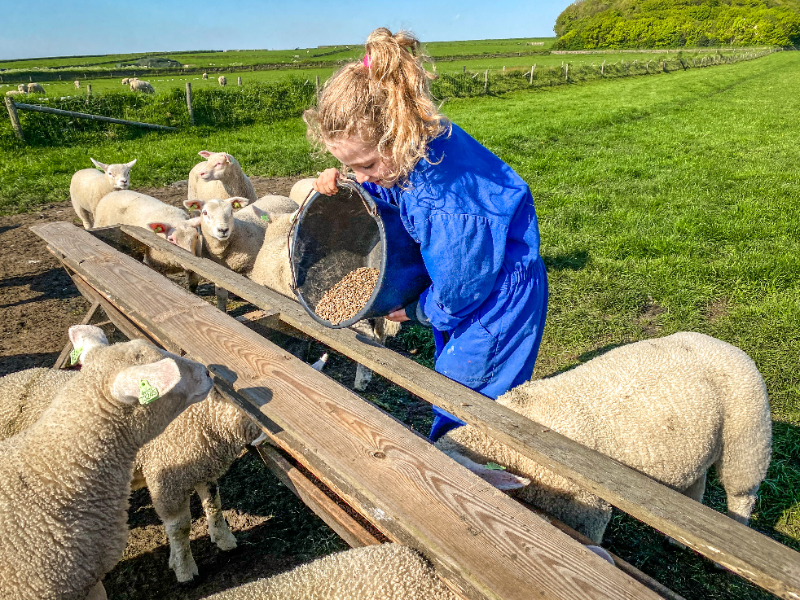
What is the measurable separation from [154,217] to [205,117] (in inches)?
487

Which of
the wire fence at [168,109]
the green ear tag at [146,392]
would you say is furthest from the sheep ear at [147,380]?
the wire fence at [168,109]

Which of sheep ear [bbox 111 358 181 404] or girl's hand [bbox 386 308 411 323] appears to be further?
girl's hand [bbox 386 308 411 323]

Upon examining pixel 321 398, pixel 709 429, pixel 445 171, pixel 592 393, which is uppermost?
pixel 445 171

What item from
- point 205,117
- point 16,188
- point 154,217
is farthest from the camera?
point 205,117

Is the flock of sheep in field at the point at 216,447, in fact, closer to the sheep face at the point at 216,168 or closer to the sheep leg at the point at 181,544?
the sheep leg at the point at 181,544

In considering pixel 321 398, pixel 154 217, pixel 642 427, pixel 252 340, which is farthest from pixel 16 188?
pixel 642 427

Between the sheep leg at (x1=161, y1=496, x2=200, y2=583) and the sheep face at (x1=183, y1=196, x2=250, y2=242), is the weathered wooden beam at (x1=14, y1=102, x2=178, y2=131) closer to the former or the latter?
the sheep face at (x1=183, y1=196, x2=250, y2=242)

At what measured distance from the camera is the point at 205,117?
1688 cm

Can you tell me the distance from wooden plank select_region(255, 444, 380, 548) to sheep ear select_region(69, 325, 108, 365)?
90 cm

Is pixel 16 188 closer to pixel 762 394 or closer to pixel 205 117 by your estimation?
pixel 205 117

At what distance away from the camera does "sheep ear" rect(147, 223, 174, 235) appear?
18.0ft

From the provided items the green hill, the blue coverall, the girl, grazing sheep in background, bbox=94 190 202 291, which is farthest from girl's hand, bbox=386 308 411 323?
the green hill

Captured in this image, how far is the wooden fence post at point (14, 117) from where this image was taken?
12406mm

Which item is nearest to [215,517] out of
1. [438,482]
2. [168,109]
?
[438,482]
